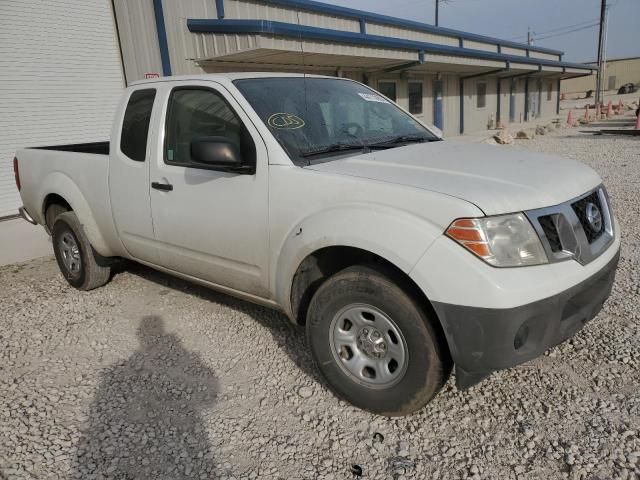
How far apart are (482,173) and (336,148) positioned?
0.96m

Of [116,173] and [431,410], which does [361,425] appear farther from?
[116,173]

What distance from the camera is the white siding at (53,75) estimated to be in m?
8.96

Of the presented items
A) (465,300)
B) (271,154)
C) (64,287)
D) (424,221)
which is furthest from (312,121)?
(64,287)

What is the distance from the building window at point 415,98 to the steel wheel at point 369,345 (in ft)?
58.6

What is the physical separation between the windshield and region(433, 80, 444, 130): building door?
1782 centimetres

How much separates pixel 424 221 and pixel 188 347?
87.0 inches

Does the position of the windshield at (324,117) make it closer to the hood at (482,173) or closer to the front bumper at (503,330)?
the hood at (482,173)

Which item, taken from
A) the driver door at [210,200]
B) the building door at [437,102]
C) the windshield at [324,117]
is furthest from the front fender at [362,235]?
the building door at [437,102]

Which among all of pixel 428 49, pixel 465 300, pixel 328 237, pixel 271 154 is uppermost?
pixel 428 49

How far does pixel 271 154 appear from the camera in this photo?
2.93 meters

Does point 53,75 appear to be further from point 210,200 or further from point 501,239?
point 501,239

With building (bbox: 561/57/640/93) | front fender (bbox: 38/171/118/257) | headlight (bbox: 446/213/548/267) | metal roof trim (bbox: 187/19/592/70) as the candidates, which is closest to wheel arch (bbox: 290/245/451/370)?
headlight (bbox: 446/213/548/267)

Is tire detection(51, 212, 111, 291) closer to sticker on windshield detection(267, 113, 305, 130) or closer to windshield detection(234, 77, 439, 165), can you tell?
windshield detection(234, 77, 439, 165)

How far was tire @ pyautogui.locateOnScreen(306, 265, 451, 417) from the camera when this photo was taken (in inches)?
93.9
